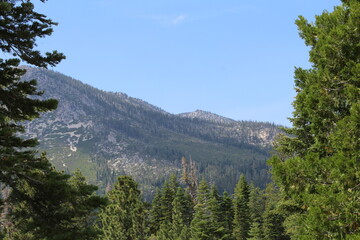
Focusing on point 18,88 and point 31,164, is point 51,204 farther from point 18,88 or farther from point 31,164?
point 18,88

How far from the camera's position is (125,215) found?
154 feet

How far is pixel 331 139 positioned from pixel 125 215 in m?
40.4

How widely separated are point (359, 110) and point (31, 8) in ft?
37.1

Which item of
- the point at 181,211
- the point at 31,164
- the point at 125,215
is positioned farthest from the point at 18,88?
the point at 181,211

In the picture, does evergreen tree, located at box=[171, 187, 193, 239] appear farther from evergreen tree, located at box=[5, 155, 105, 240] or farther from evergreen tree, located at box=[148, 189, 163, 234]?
evergreen tree, located at box=[5, 155, 105, 240]

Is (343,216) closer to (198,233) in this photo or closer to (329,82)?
(329,82)

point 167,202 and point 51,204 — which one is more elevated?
point 51,204

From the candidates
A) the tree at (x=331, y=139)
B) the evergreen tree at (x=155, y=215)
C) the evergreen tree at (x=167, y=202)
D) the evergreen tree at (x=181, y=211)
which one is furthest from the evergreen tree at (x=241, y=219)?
the tree at (x=331, y=139)

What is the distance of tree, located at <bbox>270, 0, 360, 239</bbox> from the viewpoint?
9.36 meters

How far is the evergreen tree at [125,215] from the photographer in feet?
152

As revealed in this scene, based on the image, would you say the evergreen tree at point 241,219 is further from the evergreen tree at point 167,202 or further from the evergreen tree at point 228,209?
the evergreen tree at point 167,202

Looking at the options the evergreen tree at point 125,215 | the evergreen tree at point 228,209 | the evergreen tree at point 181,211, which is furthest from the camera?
the evergreen tree at point 228,209

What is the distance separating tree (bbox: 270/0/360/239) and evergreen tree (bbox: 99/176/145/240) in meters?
37.9

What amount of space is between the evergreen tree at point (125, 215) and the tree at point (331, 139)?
37.9 meters
